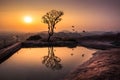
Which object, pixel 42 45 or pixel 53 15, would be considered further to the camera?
pixel 53 15

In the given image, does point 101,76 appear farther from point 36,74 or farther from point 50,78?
point 36,74

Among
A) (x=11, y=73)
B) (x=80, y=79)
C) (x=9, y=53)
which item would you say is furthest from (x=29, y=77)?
(x=9, y=53)

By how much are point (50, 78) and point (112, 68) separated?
3579mm

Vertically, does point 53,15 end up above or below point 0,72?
above

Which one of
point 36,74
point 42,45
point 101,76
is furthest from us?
point 42,45

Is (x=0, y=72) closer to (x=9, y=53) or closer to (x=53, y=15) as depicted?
(x=9, y=53)

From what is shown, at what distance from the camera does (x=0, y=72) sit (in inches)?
563

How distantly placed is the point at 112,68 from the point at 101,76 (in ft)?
6.05

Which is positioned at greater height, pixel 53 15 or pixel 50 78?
pixel 53 15

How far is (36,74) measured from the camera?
13508 mm

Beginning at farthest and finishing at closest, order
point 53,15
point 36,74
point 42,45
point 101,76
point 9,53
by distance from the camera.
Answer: point 53,15, point 42,45, point 9,53, point 36,74, point 101,76

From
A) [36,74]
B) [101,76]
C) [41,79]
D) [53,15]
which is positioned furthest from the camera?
Result: [53,15]

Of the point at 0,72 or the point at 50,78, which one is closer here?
the point at 50,78

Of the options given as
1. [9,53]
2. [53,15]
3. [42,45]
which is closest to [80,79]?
[9,53]
